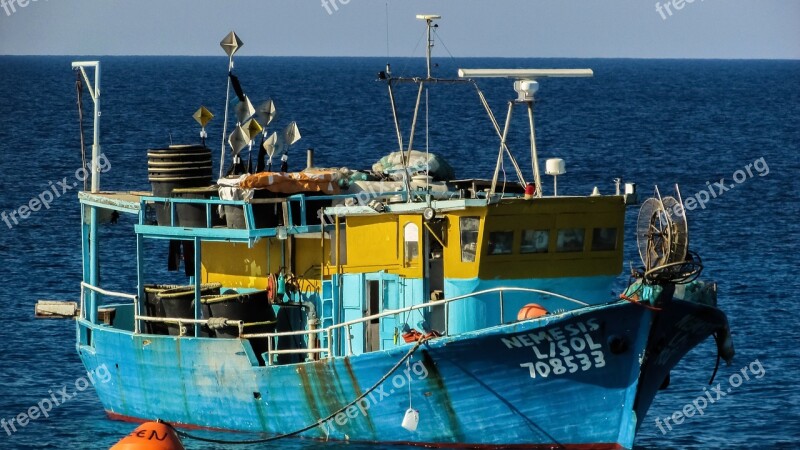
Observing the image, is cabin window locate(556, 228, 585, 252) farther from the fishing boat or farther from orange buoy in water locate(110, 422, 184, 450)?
orange buoy in water locate(110, 422, 184, 450)

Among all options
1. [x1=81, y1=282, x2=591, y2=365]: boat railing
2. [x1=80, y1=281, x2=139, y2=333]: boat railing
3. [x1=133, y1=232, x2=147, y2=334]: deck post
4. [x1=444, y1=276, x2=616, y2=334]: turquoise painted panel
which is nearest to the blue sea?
[x1=81, y1=282, x2=591, y2=365]: boat railing

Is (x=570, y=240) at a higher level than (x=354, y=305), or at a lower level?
higher

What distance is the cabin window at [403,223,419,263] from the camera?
27.6 m

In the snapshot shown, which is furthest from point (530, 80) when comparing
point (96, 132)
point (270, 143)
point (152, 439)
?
point (96, 132)

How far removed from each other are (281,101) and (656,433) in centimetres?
11261

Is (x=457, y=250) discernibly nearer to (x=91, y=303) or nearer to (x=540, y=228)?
(x=540, y=228)

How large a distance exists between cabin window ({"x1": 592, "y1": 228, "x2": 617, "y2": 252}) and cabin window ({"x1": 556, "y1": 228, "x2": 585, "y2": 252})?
0.89ft

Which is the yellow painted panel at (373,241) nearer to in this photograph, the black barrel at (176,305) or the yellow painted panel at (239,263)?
the yellow painted panel at (239,263)

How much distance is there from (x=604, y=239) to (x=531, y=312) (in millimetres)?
2170

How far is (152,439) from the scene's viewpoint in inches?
998

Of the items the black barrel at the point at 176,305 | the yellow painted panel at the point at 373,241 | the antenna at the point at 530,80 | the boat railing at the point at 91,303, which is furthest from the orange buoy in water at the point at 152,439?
the antenna at the point at 530,80

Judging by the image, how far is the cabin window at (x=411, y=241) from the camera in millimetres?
27609

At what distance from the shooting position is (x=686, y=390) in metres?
34.9

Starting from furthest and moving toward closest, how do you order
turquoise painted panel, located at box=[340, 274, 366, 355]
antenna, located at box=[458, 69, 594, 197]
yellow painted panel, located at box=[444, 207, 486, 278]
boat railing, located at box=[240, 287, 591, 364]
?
1. turquoise painted panel, located at box=[340, 274, 366, 355]
2. antenna, located at box=[458, 69, 594, 197]
3. yellow painted panel, located at box=[444, 207, 486, 278]
4. boat railing, located at box=[240, 287, 591, 364]
